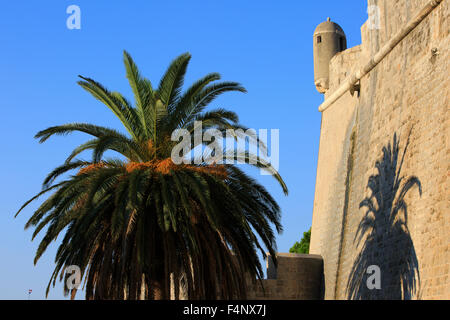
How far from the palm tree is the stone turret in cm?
1120

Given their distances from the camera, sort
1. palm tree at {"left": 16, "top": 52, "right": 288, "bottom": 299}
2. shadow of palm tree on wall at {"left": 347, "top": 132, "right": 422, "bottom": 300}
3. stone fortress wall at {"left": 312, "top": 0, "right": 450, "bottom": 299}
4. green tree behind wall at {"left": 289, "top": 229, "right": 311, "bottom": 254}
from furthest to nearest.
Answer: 1. green tree behind wall at {"left": 289, "top": 229, "right": 311, "bottom": 254}
2. shadow of palm tree on wall at {"left": 347, "top": 132, "right": 422, "bottom": 300}
3. stone fortress wall at {"left": 312, "top": 0, "right": 450, "bottom": 299}
4. palm tree at {"left": 16, "top": 52, "right": 288, "bottom": 299}

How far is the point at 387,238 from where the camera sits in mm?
14414

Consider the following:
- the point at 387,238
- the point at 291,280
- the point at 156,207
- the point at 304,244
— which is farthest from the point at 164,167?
the point at 304,244

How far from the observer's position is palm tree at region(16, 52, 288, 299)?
11234 millimetres

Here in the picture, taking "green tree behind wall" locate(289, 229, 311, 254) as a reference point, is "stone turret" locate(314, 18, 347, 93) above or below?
above

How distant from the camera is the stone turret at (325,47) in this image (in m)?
23.3

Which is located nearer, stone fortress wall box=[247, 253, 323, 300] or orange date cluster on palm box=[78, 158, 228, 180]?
orange date cluster on palm box=[78, 158, 228, 180]

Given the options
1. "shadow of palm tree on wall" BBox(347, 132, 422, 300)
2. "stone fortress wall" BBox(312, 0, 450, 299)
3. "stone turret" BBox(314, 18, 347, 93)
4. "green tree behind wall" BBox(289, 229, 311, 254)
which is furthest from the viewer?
"green tree behind wall" BBox(289, 229, 311, 254)

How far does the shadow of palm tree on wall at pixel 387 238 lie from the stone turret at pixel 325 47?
24.8 ft

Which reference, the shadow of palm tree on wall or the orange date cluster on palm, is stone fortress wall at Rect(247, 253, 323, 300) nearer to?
the shadow of palm tree on wall

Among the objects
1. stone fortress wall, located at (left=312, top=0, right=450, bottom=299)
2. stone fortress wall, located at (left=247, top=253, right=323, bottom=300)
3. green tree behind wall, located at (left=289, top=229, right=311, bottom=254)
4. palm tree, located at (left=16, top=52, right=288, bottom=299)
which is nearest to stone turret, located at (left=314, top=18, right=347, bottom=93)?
stone fortress wall, located at (left=312, top=0, right=450, bottom=299)
